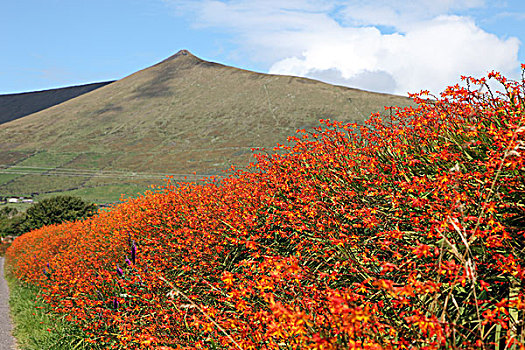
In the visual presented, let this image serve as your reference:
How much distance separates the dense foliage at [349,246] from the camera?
263cm

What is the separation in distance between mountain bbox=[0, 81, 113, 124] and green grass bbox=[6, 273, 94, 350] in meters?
172

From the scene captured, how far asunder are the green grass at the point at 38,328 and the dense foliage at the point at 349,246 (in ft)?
1.95

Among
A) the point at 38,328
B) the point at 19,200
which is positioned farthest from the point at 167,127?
the point at 38,328

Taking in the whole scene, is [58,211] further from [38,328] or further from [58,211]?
[38,328]

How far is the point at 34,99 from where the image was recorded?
176 m

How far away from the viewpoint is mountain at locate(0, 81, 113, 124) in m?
164

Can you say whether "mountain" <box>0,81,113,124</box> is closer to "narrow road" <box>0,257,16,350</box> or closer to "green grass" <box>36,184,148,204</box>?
"green grass" <box>36,184,148,204</box>

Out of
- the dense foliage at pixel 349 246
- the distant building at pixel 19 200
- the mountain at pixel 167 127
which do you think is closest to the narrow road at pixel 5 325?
the dense foliage at pixel 349 246

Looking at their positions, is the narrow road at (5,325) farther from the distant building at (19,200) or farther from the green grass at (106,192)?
the distant building at (19,200)

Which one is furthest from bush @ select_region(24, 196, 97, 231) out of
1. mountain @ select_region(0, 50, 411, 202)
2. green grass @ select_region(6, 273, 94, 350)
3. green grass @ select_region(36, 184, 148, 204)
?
green grass @ select_region(36, 184, 148, 204)

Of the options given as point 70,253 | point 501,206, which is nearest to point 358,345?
point 501,206

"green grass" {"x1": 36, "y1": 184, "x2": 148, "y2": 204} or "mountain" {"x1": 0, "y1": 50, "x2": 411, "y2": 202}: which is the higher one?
"mountain" {"x1": 0, "y1": 50, "x2": 411, "y2": 202}

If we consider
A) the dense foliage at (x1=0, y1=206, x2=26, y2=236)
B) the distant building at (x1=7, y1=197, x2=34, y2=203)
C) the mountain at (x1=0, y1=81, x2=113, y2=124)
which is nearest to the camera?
the dense foliage at (x1=0, y1=206, x2=26, y2=236)

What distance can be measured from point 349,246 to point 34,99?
199m
